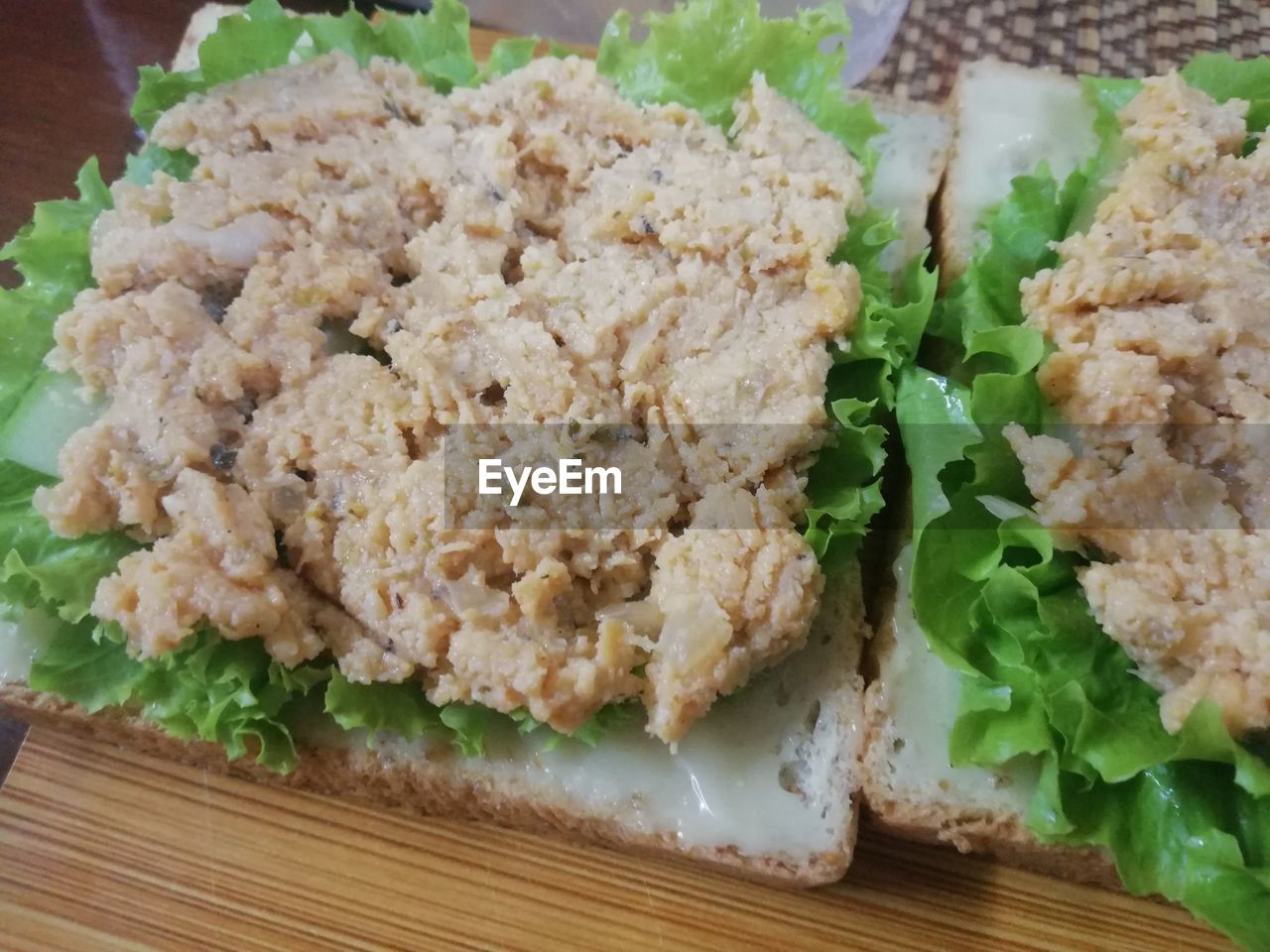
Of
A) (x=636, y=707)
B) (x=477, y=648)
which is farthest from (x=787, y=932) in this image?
(x=477, y=648)

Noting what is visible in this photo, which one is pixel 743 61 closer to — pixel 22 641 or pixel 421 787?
pixel 421 787

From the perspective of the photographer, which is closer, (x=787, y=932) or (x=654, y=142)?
(x=787, y=932)

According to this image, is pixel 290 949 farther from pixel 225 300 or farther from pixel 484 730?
pixel 225 300

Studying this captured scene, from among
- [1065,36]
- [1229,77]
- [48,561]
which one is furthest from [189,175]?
[1065,36]

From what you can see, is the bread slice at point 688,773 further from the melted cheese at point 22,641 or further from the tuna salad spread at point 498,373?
the tuna salad spread at point 498,373

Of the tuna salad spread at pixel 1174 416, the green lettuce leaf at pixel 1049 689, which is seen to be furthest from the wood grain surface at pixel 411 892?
the tuna salad spread at pixel 1174 416
